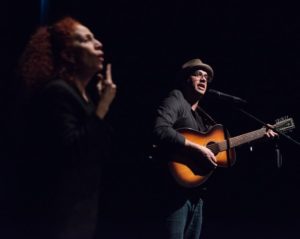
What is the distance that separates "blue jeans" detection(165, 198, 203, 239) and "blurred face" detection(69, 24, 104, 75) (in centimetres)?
128

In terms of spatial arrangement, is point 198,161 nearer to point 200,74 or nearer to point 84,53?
point 200,74

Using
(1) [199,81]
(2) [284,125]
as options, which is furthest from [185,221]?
(2) [284,125]

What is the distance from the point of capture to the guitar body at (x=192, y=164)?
9.86 ft

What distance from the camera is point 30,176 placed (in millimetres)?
1650

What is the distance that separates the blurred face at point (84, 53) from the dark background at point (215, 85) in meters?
2.26

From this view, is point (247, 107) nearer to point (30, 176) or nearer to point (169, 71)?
point (169, 71)

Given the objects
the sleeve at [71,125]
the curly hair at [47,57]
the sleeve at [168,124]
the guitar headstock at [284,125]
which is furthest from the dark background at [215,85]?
the sleeve at [71,125]

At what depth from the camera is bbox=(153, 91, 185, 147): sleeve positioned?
291 cm

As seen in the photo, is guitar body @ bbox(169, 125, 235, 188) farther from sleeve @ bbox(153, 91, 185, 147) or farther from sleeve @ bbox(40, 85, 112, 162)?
sleeve @ bbox(40, 85, 112, 162)

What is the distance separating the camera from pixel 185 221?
289 cm

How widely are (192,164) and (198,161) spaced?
1.8 inches

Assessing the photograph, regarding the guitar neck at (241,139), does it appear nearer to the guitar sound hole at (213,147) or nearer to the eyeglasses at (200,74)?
the guitar sound hole at (213,147)

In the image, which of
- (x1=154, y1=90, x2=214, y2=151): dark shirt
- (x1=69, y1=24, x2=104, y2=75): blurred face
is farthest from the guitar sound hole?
(x1=69, y1=24, x2=104, y2=75): blurred face

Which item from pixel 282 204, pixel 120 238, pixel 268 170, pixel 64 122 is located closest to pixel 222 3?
pixel 268 170
